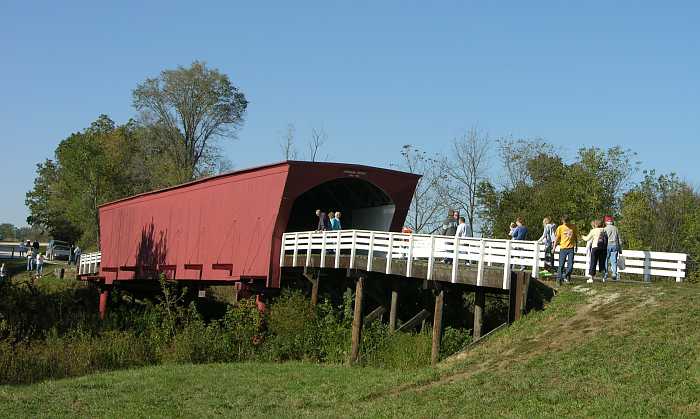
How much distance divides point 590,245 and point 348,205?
39.5 feet

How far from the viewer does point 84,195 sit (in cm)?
7056

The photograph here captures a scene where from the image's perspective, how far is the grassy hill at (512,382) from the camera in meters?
13.9

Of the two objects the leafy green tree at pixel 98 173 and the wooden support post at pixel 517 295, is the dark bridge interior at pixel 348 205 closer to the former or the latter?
the wooden support post at pixel 517 295

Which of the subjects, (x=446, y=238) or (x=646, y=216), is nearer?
(x=446, y=238)

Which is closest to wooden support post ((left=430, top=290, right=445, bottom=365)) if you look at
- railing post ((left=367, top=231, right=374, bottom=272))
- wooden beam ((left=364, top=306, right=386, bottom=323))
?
railing post ((left=367, top=231, right=374, bottom=272))

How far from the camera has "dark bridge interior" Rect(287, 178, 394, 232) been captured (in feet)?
97.0

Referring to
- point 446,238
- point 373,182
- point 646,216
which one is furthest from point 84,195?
point 446,238

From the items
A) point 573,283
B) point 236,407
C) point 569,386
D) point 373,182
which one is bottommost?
point 236,407

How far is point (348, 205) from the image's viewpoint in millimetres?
31719

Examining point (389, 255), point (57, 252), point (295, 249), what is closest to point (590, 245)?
point (389, 255)

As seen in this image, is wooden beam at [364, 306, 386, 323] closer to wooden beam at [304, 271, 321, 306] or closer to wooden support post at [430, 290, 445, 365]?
wooden beam at [304, 271, 321, 306]

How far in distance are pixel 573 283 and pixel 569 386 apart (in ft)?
20.2

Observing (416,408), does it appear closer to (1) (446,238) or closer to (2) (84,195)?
(1) (446,238)

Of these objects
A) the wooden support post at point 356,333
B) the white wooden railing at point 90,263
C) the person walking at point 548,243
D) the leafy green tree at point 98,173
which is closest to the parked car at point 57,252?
the leafy green tree at point 98,173
